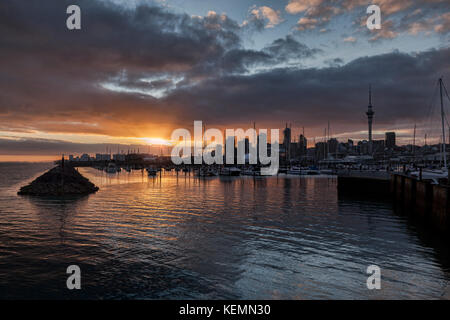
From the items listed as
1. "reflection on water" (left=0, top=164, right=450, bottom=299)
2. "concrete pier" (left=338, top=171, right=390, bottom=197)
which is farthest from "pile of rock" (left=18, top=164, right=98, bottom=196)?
"concrete pier" (left=338, top=171, right=390, bottom=197)

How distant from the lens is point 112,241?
1989cm

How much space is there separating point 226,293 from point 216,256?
4794mm

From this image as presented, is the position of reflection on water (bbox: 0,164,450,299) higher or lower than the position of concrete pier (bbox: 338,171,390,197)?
lower

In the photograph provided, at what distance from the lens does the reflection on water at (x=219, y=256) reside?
12.2 metres

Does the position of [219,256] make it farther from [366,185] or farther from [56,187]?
[366,185]

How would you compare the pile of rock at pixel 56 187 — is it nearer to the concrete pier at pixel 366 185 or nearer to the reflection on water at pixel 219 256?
the reflection on water at pixel 219 256

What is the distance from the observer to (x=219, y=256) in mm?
16594

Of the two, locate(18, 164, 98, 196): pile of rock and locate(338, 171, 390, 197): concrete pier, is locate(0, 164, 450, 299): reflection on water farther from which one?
locate(338, 171, 390, 197): concrete pier

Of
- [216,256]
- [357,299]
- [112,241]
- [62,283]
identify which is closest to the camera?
[357,299]

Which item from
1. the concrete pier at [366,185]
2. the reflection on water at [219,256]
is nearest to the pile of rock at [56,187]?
the reflection on water at [219,256]

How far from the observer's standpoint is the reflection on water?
12227 millimetres
